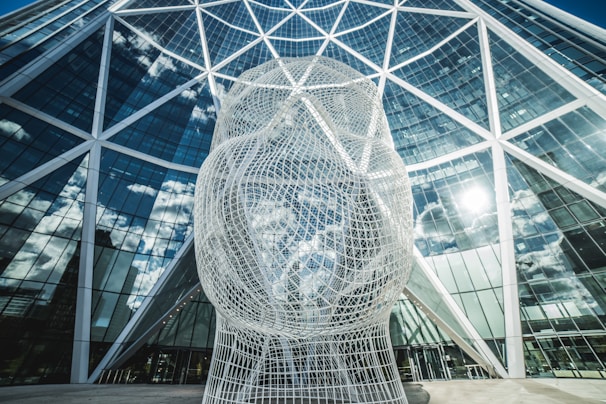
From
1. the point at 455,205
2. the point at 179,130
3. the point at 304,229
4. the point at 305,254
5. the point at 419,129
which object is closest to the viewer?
the point at 304,229

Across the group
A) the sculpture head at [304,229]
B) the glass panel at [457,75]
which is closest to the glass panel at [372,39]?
the glass panel at [457,75]

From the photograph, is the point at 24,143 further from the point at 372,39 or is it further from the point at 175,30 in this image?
the point at 372,39

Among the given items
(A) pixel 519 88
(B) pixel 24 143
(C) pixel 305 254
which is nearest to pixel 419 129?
(A) pixel 519 88

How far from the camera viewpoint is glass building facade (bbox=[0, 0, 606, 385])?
591 inches

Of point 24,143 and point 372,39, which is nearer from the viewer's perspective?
point 24,143

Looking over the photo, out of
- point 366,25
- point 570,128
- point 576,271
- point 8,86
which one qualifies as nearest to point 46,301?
point 8,86

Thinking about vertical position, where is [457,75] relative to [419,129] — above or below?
above

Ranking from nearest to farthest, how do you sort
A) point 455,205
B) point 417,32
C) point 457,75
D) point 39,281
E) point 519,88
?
1. point 39,281
2. point 519,88
3. point 455,205
4. point 457,75
5. point 417,32

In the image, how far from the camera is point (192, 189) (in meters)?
22.3

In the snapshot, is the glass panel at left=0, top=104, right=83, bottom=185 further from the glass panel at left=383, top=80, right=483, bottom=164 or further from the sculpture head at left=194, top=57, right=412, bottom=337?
the glass panel at left=383, top=80, right=483, bottom=164

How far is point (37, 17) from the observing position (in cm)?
1819

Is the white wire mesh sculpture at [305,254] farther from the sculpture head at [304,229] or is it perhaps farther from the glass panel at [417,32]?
the glass panel at [417,32]

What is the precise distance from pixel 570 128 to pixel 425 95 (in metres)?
9.95

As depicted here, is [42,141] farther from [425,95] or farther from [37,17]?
[425,95]
